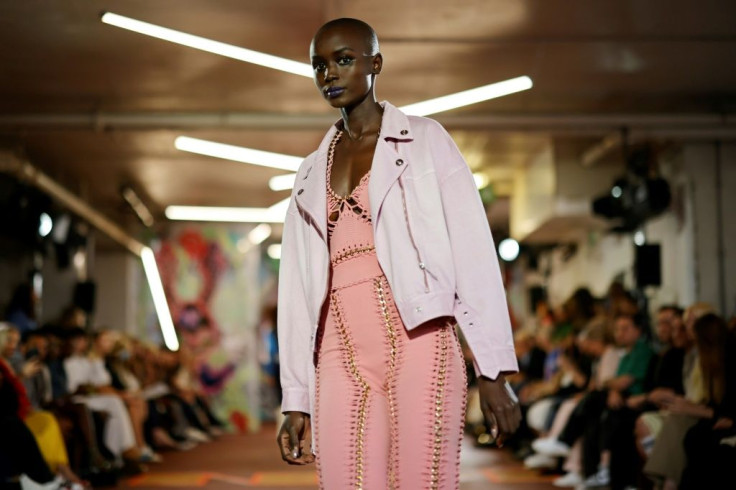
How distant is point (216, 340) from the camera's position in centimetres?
1522

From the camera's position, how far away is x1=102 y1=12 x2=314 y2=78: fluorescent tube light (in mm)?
6520

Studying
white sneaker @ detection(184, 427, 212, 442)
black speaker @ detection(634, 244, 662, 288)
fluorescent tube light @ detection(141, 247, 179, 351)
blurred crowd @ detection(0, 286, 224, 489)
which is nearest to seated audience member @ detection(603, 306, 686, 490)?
black speaker @ detection(634, 244, 662, 288)

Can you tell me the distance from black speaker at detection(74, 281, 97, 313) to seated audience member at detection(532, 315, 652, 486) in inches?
296

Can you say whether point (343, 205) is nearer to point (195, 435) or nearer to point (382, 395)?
point (382, 395)

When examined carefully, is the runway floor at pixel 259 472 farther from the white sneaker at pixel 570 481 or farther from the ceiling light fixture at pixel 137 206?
the ceiling light fixture at pixel 137 206

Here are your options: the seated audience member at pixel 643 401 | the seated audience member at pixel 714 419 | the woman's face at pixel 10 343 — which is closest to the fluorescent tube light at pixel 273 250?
the woman's face at pixel 10 343

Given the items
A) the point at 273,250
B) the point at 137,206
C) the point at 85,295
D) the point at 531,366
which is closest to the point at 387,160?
the point at 531,366

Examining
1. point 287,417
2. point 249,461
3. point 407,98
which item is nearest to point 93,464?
point 249,461

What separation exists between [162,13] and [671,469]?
382cm

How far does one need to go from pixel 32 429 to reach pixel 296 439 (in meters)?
4.52

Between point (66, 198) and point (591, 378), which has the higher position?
point (66, 198)

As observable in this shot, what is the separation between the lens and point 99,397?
28.7 feet

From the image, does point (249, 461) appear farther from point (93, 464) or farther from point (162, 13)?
point (162, 13)

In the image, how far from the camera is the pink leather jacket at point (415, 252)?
1.98 meters
